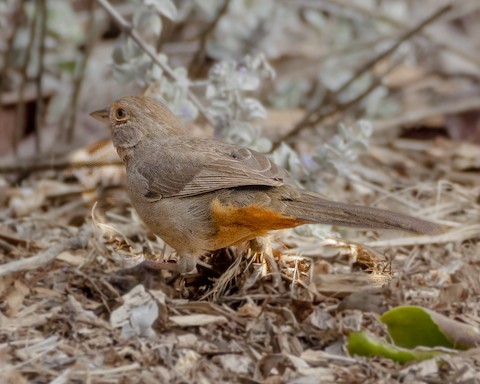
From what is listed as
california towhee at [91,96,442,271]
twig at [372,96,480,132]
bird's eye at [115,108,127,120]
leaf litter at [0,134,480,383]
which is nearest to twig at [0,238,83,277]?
leaf litter at [0,134,480,383]

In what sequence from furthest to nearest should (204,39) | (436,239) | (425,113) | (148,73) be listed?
1. (425,113)
2. (204,39)
3. (148,73)
4. (436,239)

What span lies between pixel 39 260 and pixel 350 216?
1.40m

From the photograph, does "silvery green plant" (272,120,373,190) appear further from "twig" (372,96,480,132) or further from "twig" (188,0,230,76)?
"twig" (372,96,480,132)

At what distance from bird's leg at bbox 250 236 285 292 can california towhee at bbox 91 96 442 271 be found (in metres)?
0.11

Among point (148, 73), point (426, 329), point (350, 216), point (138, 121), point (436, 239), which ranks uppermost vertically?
point (148, 73)

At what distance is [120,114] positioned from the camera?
15.7 ft

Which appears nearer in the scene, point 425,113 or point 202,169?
point 202,169

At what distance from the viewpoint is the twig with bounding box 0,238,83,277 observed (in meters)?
4.09

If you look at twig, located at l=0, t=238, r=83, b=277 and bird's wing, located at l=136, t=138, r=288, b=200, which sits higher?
bird's wing, located at l=136, t=138, r=288, b=200

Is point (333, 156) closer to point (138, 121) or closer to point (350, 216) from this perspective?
point (138, 121)

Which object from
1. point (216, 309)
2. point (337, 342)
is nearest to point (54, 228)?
point (216, 309)

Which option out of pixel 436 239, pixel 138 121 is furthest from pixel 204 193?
pixel 436 239

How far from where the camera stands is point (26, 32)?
23.0 feet

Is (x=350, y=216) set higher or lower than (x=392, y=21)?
lower
